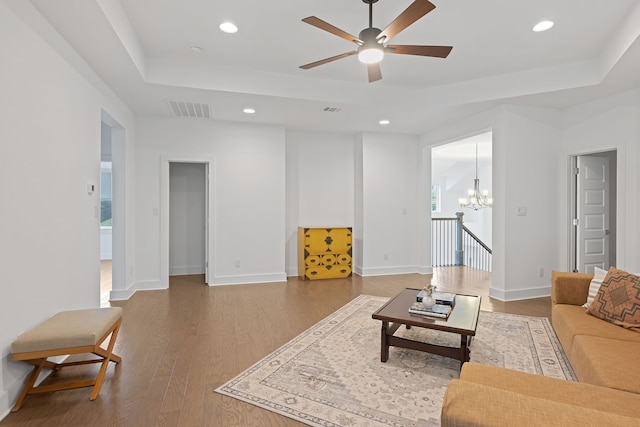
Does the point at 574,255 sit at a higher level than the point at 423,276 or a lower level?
higher

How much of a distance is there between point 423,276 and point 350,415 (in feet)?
15.4

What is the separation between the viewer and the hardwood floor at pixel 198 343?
217 cm

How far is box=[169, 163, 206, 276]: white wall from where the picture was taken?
21.3 ft

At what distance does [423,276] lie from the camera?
6488 millimetres

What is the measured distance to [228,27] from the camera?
3273 millimetres

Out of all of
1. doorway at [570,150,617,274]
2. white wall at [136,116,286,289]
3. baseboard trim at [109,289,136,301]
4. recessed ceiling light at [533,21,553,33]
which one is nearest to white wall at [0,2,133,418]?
baseboard trim at [109,289,136,301]

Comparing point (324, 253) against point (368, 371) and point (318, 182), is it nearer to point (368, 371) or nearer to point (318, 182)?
point (318, 182)

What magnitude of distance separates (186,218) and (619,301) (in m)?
6.30

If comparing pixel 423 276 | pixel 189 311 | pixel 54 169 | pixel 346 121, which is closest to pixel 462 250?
pixel 423 276

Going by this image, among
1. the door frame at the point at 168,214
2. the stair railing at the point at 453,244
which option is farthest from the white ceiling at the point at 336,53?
the stair railing at the point at 453,244

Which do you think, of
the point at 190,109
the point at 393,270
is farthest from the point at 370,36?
the point at 393,270

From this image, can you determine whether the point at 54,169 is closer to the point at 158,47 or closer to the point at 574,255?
the point at 158,47

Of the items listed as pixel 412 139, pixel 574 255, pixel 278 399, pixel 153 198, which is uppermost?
pixel 412 139

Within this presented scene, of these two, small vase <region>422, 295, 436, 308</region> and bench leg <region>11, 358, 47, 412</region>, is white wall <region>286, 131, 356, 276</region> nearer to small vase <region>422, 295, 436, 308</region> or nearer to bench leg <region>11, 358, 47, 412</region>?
small vase <region>422, 295, 436, 308</region>
